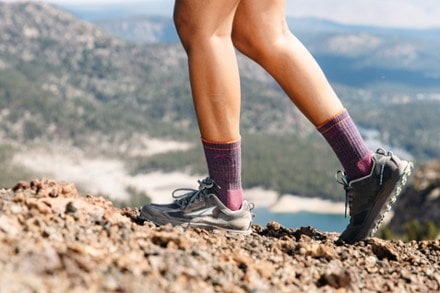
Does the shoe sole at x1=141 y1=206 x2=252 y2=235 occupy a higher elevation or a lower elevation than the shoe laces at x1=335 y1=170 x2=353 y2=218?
lower

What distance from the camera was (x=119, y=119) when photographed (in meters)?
199

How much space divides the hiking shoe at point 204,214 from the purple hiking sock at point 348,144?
0.58 metres

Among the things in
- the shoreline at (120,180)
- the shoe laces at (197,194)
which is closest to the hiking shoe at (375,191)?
the shoe laces at (197,194)

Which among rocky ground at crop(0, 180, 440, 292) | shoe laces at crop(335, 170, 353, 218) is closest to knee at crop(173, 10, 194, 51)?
rocky ground at crop(0, 180, 440, 292)

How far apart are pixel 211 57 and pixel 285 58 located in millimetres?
423

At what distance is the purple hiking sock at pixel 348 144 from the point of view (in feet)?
11.4

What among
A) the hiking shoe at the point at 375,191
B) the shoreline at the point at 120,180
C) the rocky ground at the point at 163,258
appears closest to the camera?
the rocky ground at the point at 163,258

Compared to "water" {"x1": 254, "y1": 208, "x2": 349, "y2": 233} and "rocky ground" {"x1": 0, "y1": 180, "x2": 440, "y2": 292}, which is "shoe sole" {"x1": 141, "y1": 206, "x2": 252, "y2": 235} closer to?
"rocky ground" {"x1": 0, "y1": 180, "x2": 440, "y2": 292}

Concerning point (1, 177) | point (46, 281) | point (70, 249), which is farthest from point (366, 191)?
point (1, 177)

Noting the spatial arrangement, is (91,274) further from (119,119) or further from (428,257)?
(119,119)

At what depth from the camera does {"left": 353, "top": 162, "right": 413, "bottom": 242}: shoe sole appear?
11.5ft

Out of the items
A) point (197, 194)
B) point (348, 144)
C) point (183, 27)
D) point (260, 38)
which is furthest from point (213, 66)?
point (348, 144)

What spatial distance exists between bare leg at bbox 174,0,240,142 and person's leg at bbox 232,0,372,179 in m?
0.24

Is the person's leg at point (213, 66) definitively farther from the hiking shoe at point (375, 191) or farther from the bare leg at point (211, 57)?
the hiking shoe at point (375, 191)
